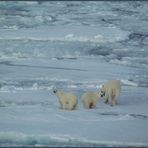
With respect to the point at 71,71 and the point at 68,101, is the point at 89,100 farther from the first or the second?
the point at 71,71

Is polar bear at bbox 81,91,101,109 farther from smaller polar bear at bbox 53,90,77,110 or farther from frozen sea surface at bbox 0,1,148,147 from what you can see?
smaller polar bear at bbox 53,90,77,110

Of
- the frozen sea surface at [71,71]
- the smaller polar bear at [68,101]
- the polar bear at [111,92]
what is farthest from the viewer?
the polar bear at [111,92]

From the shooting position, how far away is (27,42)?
16.7m

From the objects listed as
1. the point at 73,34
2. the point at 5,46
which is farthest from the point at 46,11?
the point at 5,46

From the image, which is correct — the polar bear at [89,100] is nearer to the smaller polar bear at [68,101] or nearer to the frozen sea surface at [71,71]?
the frozen sea surface at [71,71]

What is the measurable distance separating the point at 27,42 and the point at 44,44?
61 cm

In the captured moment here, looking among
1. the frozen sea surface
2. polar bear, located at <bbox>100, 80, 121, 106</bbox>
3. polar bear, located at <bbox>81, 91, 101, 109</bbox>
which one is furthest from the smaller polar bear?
polar bear, located at <bbox>100, 80, 121, 106</bbox>

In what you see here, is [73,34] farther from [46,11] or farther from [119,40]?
[46,11]

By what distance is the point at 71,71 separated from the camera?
12.8 m

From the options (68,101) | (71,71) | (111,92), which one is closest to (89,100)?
(68,101)

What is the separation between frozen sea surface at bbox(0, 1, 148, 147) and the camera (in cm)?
756

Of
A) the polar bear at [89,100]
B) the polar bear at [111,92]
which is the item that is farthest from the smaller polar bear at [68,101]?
the polar bear at [111,92]

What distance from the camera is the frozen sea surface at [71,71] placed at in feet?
24.8

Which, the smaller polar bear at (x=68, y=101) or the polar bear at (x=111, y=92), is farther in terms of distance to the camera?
the polar bear at (x=111, y=92)
